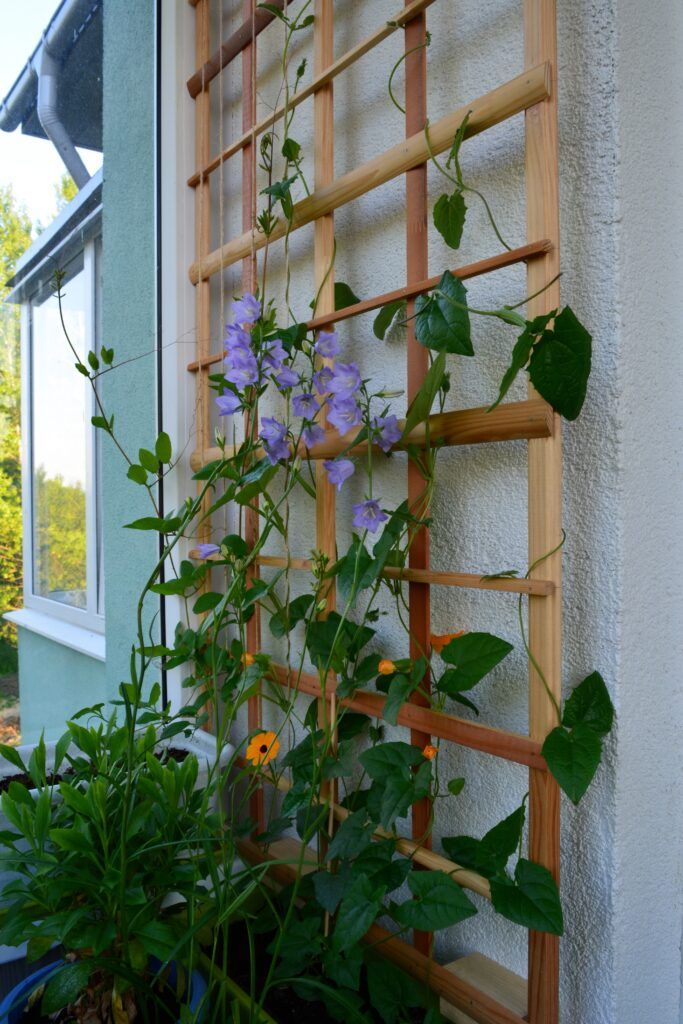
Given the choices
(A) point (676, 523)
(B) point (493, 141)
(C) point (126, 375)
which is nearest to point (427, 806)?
(A) point (676, 523)

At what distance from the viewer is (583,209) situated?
2.90 ft

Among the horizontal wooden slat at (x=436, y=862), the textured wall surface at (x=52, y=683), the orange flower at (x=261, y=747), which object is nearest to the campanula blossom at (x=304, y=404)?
the orange flower at (x=261, y=747)

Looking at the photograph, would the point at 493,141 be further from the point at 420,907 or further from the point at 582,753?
the point at 420,907

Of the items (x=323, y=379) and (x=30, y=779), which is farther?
(x=30, y=779)

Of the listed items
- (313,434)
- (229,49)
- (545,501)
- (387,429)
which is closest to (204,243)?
(229,49)

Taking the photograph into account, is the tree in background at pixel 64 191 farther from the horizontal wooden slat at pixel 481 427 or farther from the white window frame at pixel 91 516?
the horizontal wooden slat at pixel 481 427

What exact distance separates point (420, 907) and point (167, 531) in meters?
0.68

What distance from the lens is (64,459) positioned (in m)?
1.86

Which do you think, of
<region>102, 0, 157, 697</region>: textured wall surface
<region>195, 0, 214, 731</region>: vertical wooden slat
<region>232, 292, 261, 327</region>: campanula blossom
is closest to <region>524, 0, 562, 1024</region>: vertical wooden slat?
<region>232, 292, 261, 327</region>: campanula blossom

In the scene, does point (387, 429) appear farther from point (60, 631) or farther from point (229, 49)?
point (60, 631)

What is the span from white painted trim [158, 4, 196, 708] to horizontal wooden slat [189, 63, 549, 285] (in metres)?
0.22

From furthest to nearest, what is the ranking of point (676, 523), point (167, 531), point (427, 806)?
point (167, 531) → point (427, 806) → point (676, 523)

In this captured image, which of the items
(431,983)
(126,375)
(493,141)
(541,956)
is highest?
(493,141)

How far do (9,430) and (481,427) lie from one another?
1.16 metres
